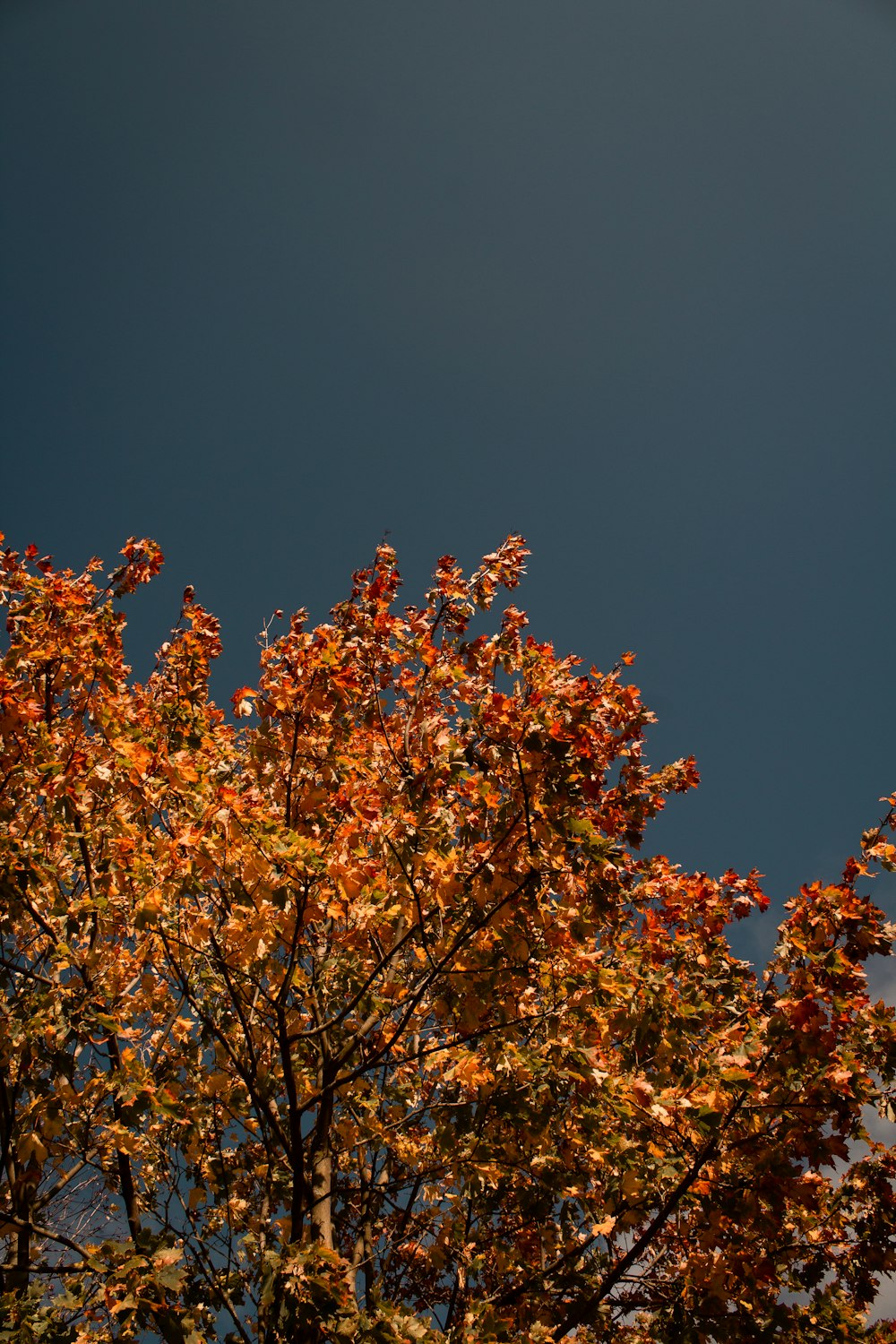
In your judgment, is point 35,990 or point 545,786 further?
point 35,990

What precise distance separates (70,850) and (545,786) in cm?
303

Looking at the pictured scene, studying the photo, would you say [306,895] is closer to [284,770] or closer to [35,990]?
[284,770]

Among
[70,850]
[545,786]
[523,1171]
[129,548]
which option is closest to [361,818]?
[545,786]

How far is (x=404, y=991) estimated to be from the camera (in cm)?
489

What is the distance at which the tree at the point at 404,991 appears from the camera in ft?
13.1

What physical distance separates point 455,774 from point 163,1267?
108 inches

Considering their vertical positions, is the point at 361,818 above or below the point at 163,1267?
above

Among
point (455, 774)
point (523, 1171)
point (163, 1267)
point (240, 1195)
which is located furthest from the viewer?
point (240, 1195)

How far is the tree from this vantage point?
157 inches

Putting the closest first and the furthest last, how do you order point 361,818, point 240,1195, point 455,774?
point 455,774
point 361,818
point 240,1195

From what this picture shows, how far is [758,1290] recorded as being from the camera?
453 cm

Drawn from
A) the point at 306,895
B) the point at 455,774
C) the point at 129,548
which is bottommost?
the point at 306,895

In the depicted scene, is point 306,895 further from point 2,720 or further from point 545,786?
point 2,720

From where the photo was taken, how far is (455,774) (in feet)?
13.4
